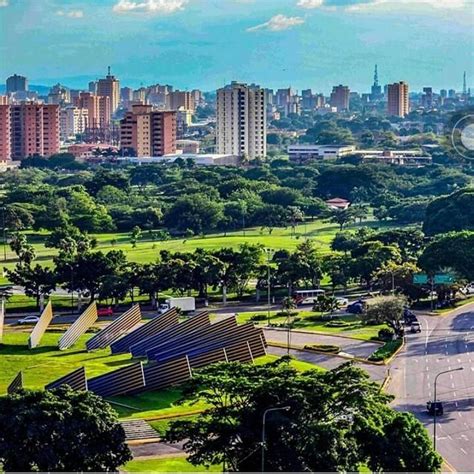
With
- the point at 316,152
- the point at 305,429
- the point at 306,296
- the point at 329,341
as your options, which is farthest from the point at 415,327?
the point at 316,152

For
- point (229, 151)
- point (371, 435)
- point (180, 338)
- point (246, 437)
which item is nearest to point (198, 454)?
point (246, 437)

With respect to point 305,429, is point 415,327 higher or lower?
lower

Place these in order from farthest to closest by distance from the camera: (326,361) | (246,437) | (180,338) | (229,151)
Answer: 1. (229,151)
2. (326,361)
3. (180,338)
4. (246,437)

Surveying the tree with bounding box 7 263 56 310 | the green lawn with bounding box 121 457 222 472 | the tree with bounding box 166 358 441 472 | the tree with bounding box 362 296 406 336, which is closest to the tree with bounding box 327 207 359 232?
the tree with bounding box 7 263 56 310

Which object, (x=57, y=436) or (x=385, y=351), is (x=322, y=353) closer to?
(x=385, y=351)

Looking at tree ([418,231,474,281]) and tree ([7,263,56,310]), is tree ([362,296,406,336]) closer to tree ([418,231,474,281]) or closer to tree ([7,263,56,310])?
tree ([418,231,474,281])

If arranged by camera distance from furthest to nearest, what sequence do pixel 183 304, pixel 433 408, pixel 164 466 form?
pixel 183 304 → pixel 433 408 → pixel 164 466

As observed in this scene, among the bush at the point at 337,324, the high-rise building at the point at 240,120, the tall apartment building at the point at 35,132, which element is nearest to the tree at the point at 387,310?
the bush at the point at 337,324

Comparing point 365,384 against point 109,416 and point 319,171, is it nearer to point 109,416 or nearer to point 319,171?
point 109,416

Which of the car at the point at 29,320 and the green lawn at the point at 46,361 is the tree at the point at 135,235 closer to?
the car at the point at 29,320
